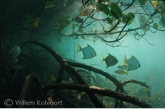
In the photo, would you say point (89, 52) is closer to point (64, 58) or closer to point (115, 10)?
point (64, 58)

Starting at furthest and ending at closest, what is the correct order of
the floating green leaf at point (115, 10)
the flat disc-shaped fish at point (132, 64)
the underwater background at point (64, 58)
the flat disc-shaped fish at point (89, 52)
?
the flat disc-shaped fish at point (89, 52), the flat disc-shaped fish at point (132, 64), the underwater background at point (64, 58), the floating green leaf at point (115, 10)

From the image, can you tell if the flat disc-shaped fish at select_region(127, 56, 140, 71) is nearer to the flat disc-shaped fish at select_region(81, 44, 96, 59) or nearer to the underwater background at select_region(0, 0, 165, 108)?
the underwater background at select_region(0, 0, 165, 108)

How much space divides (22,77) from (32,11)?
9.40 feet

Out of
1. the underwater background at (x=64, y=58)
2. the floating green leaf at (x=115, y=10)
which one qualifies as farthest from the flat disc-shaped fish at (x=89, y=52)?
the floating green leaf at (x=115, y=10)

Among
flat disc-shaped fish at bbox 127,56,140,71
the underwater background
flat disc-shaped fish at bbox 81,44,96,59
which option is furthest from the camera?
flat disc-shaped fish at bbox 81,44,96,59

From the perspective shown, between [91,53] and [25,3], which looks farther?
[25,3]

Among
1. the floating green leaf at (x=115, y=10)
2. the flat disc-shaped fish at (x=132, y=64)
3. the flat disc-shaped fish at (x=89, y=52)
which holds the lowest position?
the flat disc-shaped fish at (x=132, y=64)

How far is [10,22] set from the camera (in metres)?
5.57

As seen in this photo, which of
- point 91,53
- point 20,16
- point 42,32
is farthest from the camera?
point 42,32

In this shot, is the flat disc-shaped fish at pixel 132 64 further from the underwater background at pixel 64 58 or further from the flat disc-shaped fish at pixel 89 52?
the flat disc-shaped fish at pixel 89 52

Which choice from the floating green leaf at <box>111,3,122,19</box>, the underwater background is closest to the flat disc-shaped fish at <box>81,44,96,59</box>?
the underwater background

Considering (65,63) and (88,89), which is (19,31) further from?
(88,89)

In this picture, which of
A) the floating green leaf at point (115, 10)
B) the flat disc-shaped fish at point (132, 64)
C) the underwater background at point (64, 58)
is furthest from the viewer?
the flat disc-shaped fish at point (132, 64)

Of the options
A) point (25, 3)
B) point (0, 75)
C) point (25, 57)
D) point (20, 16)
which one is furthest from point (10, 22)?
point (0, 75)
